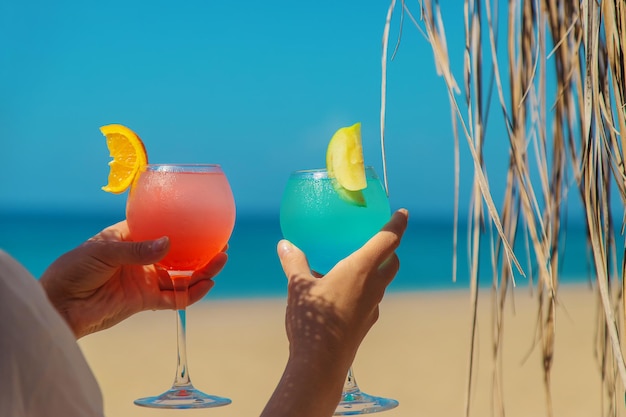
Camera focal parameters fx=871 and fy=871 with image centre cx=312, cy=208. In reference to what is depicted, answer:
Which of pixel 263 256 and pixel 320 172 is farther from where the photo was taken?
pixel 263 256

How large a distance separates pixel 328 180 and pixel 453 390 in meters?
4.72

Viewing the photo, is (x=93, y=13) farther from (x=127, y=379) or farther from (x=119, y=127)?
(x=119, y=127)

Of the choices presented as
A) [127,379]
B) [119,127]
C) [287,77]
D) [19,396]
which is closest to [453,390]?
[127,379]

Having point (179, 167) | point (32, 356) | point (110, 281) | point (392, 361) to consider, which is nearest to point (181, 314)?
point (110, 281)

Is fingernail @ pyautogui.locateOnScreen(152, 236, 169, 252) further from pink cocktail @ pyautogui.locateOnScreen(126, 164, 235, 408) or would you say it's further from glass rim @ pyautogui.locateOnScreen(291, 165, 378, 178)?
glass rim @ pyautogui.locateOnScreen(291, 165, 378, 178)

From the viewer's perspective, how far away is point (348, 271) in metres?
1.19

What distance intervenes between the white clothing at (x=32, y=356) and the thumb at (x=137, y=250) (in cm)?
75

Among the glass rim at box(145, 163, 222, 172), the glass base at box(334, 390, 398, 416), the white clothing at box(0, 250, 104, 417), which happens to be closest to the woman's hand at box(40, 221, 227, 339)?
the glass rim at box(145, 163, 222, 172)

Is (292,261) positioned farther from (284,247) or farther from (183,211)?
(183,211)

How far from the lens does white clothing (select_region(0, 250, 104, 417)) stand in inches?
25.5

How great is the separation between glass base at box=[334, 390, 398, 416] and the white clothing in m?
0.74

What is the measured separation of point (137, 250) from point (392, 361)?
5.72 metres

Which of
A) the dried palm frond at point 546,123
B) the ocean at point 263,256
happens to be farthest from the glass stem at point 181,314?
the ocean at point 263,256

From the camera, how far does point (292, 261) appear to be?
50.1 inches
